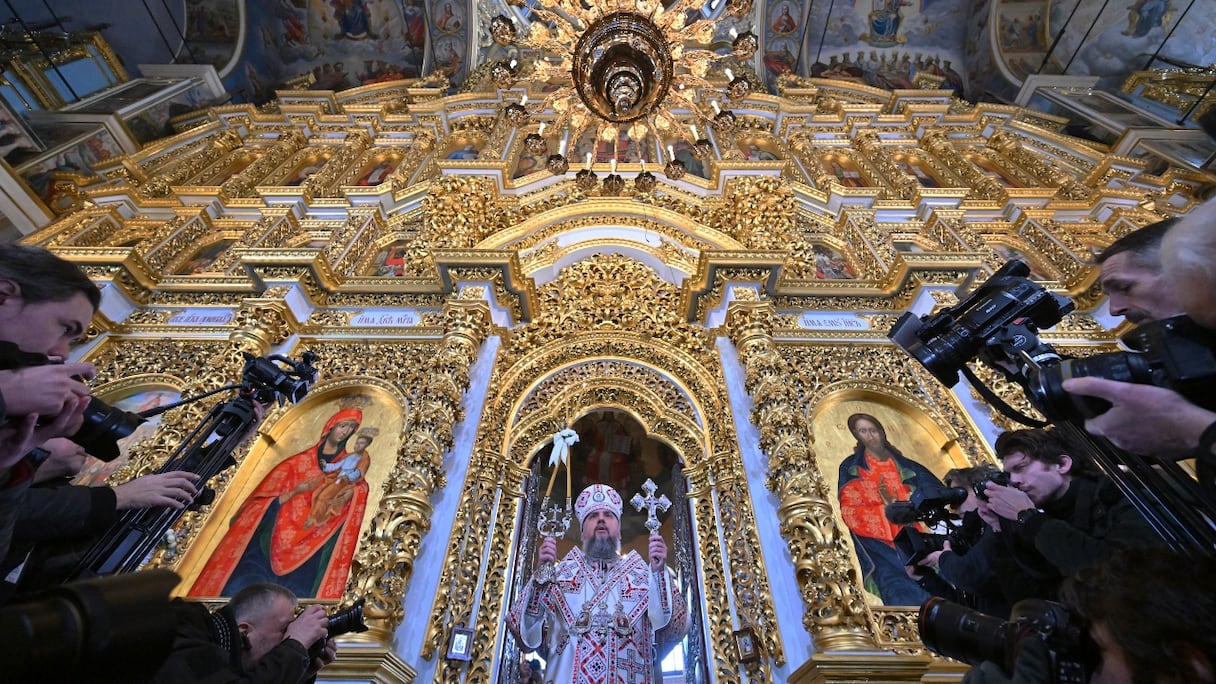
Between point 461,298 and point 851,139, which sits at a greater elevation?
point 851,139

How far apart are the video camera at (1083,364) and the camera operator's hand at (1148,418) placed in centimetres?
9

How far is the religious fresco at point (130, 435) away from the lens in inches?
217

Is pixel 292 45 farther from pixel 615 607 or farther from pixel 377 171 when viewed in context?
pixel 615 607

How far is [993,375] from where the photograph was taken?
6.28 meters

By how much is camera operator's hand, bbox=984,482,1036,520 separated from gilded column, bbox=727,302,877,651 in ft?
6.46

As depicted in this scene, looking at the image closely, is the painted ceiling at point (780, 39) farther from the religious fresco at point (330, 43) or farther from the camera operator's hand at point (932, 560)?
the camera operator's hand at point (932, 560)

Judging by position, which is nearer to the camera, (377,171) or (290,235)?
(290,235)

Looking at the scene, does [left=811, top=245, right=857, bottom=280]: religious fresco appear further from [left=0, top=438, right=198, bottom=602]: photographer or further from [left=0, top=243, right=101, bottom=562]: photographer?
[left=0, top=243, right=101, bottom=562]: photographer

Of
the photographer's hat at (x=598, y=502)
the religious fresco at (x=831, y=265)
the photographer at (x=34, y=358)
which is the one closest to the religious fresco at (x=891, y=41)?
the religious fresco at (x=831, y=265)

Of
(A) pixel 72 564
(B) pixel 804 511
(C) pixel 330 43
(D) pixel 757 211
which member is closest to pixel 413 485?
(A) pixel 72 564

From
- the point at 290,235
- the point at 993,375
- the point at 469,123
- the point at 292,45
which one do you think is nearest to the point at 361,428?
the point at 290,235

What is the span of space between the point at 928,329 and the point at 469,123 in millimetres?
13104

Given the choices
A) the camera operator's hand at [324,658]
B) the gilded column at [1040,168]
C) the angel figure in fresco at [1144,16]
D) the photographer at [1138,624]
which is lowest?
the photographer at [1138,624]

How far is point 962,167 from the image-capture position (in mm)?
11898
